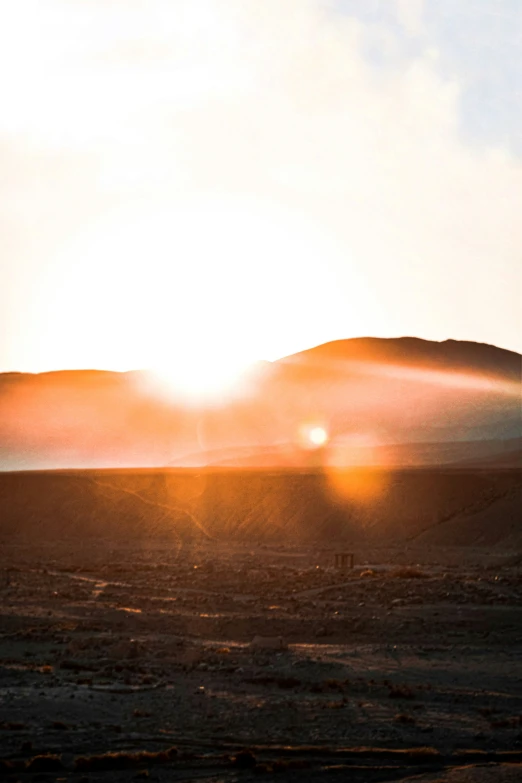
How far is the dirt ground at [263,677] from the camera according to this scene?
13711mm

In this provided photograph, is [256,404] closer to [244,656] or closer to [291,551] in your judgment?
[291,551]

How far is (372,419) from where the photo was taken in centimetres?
14512

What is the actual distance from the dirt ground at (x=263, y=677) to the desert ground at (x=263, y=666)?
0.05 metres

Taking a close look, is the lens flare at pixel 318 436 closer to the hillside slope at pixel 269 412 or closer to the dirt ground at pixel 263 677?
the hillside slope at pixel 269 412

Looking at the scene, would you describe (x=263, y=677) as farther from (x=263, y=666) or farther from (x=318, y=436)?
(x=318, y=436)

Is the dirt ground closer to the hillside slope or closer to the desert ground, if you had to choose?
the desert ground

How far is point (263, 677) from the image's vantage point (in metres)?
19.1

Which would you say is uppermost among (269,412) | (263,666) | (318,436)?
(269,412)

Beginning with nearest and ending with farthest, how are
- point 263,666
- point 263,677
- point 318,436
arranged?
point 263,677
point 263,666
point 318,436

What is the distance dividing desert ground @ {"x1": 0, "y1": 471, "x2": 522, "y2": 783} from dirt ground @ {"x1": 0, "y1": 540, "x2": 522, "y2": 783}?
0.05 m

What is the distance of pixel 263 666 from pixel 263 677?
113 centimetres

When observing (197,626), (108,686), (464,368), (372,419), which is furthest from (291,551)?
(464,368)

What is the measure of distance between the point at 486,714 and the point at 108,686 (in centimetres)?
629

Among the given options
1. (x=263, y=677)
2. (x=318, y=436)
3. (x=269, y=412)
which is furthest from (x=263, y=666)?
(x=269, y=412)
